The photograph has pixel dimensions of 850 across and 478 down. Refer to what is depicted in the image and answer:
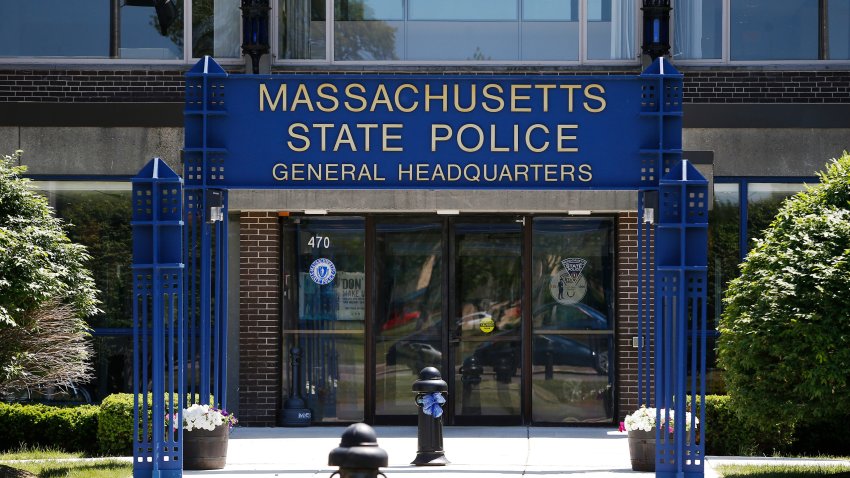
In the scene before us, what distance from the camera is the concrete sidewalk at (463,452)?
39.8 feet

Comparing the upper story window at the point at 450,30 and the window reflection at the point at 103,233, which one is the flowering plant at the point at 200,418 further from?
the upper story window at the point at 450,30

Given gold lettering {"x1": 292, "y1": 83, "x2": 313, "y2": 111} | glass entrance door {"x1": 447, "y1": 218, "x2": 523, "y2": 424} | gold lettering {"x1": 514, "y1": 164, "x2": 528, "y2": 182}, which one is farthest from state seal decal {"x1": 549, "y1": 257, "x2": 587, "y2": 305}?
gold lettering {"x1": 292, "y1": 83, "x2": 313, "y2": 111}

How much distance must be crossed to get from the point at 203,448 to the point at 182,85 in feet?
17.7

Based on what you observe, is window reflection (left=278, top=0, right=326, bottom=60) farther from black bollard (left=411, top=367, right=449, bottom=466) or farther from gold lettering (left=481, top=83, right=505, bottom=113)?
black bollard (left=411, top=367, right=449, bottom=466)

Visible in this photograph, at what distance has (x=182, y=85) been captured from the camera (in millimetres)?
15609

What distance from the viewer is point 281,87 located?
11.7 meters

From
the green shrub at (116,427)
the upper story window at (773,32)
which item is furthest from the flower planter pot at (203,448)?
the upper story window at (773,32)

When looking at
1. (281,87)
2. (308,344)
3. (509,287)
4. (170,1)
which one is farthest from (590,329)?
(170,1)

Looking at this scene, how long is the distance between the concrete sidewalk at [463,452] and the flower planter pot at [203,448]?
5.0 inches

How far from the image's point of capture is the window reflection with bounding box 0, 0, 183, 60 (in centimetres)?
1569

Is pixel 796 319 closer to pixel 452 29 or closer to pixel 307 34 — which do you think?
pixel 452 29

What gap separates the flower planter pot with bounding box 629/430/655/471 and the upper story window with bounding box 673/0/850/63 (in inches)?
219

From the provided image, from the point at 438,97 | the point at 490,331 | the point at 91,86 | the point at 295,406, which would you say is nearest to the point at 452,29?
the point at 490,331

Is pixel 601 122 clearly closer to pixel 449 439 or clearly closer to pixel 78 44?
pixel 449 439
